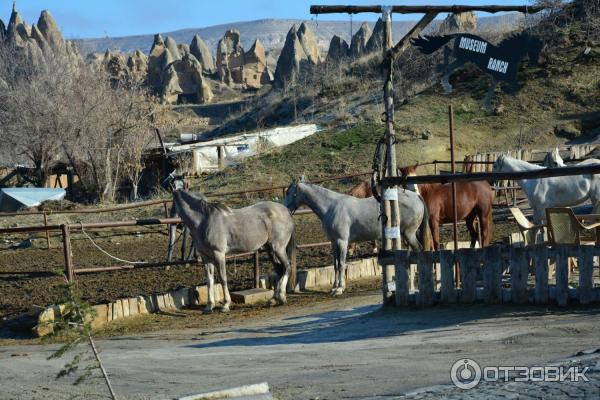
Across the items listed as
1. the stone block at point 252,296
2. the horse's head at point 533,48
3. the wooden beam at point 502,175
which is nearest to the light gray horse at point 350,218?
the stone block at point 252,296

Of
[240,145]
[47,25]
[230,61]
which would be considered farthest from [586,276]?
[47,25]

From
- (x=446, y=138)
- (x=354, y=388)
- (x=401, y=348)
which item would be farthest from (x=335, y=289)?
(x=446, y=138)

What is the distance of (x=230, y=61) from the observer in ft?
356

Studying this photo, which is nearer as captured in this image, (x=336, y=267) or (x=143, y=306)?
(x=143, y=306)

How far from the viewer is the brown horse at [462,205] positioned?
56.0ft

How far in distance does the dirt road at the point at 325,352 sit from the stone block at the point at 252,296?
7.50 ft

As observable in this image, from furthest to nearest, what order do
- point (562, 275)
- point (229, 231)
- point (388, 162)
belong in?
point (229, 231), point (388, 162), point (562, 275)

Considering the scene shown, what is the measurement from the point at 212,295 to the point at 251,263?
13.3ft

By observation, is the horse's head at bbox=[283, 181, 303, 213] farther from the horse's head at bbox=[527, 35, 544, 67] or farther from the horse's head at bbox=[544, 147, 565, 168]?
the horse's head at bbox=[527, 35, 544, 67]

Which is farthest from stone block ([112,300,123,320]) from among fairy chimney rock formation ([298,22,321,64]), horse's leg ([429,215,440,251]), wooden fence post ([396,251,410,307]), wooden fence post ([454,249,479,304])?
fairy chimney rock formation ([298,22,321,64])

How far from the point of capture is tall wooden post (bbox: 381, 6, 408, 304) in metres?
12.3

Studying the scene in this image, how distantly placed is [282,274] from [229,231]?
3.67ft

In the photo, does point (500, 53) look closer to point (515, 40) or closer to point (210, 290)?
point (515, 40)

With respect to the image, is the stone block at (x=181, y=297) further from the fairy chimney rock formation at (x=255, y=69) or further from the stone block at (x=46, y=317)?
the fairy chimney rock formation at (x=255, y=69)
